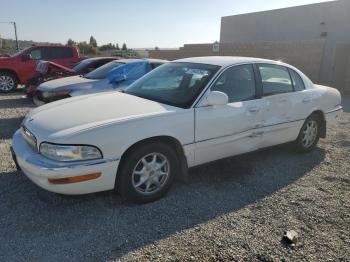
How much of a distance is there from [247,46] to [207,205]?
602 inches

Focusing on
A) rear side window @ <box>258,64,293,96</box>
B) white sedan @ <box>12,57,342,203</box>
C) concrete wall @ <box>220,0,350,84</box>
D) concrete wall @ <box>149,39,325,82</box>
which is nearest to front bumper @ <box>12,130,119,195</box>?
white sedan @ <box>12,57,342,203</box>

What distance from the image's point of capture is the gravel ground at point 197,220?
8.83 feet

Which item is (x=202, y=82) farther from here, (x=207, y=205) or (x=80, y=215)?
(x=80, y=215)

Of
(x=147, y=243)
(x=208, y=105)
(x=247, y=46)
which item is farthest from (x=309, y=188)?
(x=247, y=46)

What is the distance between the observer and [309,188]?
12.9 ft

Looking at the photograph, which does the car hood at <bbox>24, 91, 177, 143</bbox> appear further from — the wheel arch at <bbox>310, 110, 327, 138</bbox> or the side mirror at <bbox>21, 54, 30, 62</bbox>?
the side mirror at <bbox>21, 54, 30, 62</bbox>

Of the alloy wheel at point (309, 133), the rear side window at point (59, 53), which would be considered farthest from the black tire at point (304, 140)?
the rear side window at point (59, 53)

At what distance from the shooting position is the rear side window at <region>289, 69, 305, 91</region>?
15.7 ft

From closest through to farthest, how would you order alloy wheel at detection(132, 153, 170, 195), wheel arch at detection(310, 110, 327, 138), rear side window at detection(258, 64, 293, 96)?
alloy wheel at detection(132, 153, 170, 195)
rear side window at detection(258, 64, 293, 96)
wheel arch at detection(310, 110, 327, 138)

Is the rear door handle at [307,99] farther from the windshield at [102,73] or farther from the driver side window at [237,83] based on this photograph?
the windshield at [102,73]

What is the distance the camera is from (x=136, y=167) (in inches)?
129

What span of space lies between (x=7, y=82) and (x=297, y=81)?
10.0m

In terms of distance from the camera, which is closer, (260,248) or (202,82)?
(260,248)

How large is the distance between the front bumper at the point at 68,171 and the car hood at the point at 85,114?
22cm
